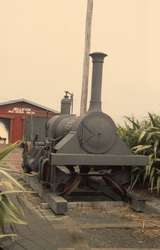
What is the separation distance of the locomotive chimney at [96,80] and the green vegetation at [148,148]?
3.99ft

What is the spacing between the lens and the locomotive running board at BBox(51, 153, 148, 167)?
334 inches

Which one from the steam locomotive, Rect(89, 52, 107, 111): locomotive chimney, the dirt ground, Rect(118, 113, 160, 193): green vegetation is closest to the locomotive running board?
the steam locomotive

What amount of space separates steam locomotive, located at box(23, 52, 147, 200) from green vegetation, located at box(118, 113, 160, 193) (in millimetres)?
Answer: 366

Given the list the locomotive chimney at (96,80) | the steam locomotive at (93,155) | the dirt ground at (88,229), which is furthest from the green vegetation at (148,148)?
the locomotive chimney at (96,80)

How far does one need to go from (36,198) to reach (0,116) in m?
15.0

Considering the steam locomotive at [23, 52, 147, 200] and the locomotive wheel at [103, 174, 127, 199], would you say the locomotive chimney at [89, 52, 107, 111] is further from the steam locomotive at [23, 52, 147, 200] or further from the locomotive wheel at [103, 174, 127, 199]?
the locomotive wheel at [103, 174, 127, 199]

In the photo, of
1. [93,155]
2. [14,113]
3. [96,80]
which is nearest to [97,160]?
[93,155]

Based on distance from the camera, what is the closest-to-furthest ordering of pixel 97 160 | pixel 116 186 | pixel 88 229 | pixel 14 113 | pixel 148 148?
pixel 88 229
pixel 97 160
pixel 116 186
pixel 148 148
pixel 14 113

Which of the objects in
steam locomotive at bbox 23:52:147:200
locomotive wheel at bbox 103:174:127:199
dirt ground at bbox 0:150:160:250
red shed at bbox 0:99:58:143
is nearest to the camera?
dirt ground at bbox 0:150:160:250

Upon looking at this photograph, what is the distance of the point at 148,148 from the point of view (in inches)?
380

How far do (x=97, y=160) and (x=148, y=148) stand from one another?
1.36 m

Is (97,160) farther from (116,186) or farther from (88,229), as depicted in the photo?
(88,229)

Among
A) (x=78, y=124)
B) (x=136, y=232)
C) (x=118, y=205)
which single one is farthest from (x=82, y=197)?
(x=136, y=232)

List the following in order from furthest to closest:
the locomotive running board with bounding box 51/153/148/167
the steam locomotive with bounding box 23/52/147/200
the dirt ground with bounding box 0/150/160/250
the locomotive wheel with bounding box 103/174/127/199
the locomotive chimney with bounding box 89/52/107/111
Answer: the locomotive wheel with bounding box 103/174/127/199 < the locomotive chimney with bounding box 89/52/107/111 < the steam locomotive with bounding box 23/52/147/200 < the locomotive running board with bounding box 51/153/148/167 < the dirt ground with bounding box 0/150/160/250
